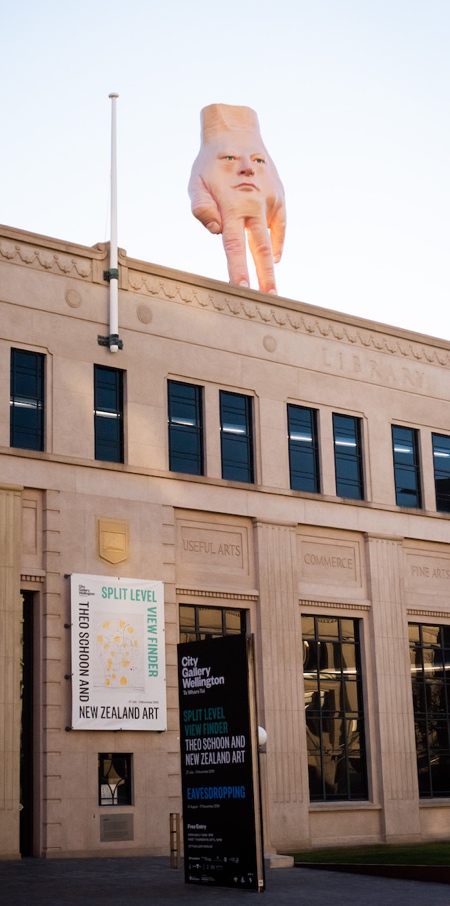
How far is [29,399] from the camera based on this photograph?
91.4 feet

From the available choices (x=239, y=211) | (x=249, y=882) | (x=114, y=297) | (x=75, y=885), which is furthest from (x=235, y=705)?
(x=239, y=211)

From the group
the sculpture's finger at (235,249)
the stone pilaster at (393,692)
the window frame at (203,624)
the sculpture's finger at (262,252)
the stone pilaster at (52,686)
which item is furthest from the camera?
the sculpture's finger at (262,252)

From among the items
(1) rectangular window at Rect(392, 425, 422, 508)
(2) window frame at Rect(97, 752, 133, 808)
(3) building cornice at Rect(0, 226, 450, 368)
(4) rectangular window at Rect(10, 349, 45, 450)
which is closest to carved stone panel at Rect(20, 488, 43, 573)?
(4) rectangular window at Rect(10, 349, 45, 450)

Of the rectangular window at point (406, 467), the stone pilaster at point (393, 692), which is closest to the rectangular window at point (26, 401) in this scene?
the stone pilaster at point (393, 692)

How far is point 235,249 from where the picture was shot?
34344mm

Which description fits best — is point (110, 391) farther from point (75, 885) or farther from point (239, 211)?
point (75, 885)

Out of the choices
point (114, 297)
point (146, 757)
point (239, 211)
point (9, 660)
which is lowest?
point (146, 757)

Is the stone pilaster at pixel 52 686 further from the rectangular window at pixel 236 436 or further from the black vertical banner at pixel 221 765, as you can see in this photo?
the black vertical banner at pixel 221 765

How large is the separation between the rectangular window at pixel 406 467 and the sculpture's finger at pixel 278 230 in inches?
241

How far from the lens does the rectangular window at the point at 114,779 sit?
26750 mm

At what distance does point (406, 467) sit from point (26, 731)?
1408 cm

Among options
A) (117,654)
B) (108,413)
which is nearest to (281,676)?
(117,654)

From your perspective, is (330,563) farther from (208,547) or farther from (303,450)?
(208,547)

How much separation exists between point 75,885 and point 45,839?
6244 millimetres
